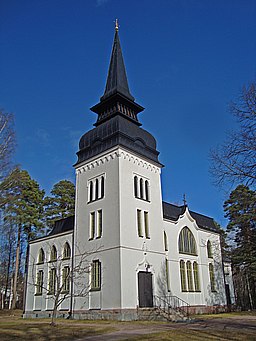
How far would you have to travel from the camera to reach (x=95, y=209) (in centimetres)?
2392

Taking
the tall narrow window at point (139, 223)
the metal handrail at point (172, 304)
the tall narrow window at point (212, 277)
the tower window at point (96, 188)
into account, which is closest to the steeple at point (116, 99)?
the tower window at point (96, 188)

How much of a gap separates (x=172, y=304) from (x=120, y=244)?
24.0 feet

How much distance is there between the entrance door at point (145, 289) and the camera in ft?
70.2

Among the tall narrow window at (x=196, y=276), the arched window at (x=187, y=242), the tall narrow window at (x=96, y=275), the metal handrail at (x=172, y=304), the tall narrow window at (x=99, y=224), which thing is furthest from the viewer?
the arched window at (x=187, y=242)

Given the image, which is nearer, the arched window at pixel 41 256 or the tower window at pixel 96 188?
the tower window at pixel 96 188

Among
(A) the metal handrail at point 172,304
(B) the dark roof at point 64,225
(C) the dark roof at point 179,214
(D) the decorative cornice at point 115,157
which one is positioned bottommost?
(A) the metal handrail at point 172,304

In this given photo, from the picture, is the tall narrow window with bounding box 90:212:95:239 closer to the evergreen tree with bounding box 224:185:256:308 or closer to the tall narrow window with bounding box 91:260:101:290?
the tall narrow window with bounding box 91:260:101:290

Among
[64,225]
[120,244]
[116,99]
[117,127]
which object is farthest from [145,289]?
[116,99]

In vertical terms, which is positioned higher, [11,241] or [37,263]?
[11,241]

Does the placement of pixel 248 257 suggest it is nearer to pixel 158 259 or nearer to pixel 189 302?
pixel 189 302

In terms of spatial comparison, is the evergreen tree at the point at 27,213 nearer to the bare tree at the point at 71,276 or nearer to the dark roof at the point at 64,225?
the dark roof at the point at 64,225

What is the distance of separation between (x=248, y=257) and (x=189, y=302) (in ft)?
24.8

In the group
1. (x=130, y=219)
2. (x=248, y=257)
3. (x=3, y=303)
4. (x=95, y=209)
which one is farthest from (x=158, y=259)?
(x=3, y=303)

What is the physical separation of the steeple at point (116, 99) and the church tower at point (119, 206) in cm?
8
